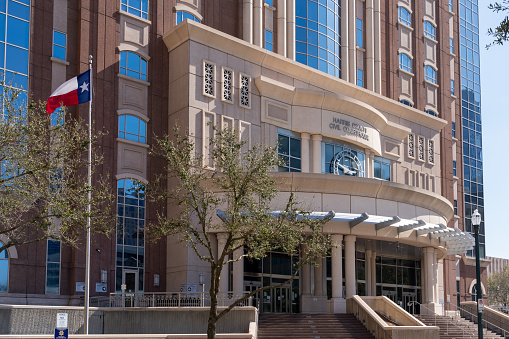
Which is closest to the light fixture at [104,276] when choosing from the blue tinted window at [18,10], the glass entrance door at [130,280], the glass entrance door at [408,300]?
the glass entrance door at [130,280]

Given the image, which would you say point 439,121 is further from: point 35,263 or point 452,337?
point 35,263

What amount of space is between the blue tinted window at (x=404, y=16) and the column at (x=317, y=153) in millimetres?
20375

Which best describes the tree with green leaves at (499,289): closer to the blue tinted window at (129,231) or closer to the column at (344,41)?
the column at (344,41)

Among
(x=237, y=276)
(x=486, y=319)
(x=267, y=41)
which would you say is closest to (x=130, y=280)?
(x=237, y=276)

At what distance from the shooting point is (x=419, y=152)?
57.9 meters

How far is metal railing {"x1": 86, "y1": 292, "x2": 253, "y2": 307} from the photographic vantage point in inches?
1383

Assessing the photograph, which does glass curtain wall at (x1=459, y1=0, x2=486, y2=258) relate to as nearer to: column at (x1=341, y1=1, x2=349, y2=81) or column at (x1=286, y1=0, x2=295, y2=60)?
column at (x1=341, y1=1, x2=349, y2=81)

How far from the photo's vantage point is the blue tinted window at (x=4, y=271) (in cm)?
3466

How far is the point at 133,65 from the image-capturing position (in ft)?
138

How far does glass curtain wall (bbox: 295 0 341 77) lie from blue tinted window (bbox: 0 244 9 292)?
2464 cm

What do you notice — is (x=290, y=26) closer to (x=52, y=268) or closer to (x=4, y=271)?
(x=52, y=268)

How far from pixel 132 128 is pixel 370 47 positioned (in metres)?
24.1

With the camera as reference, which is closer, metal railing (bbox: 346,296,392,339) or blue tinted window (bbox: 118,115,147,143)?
metal railing (bbox: 346,296,392,339)

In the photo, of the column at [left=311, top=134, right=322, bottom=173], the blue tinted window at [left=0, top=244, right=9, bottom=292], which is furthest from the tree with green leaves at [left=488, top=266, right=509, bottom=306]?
the blue tinted window at [left=0, top=244, right=9, bottom=292]
